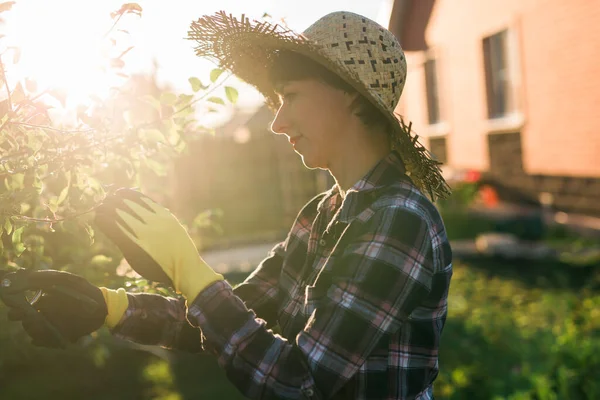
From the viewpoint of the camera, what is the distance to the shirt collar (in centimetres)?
214

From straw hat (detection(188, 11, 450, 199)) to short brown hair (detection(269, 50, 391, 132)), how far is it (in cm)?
5

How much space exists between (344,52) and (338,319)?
83 cm

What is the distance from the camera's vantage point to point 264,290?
2535mm

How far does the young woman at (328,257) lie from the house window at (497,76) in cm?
1040

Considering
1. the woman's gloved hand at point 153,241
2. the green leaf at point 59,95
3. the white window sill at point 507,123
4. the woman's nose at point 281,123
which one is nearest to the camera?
the green leaf at point 59,95

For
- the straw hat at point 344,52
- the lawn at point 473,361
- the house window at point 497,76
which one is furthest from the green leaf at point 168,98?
the house window at point 497,76

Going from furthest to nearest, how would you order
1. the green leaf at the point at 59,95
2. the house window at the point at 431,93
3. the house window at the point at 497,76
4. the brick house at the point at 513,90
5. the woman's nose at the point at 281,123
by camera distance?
the house window at the point at 431,93
the house window at the point at 497,76
the brick house at the point at 513,90
the woman's nose at the point at 281,123
the green leaf at the point at 59,95

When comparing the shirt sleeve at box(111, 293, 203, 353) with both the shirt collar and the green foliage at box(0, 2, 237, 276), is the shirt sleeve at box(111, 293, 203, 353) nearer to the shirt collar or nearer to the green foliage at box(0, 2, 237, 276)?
the green foliage at box(0, 2, 237, 276)

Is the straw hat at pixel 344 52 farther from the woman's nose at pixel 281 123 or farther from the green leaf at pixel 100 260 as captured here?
the green leaf at pixel 100 260

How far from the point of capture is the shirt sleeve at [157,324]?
7.43ft

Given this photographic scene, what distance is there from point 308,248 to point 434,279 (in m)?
0.49

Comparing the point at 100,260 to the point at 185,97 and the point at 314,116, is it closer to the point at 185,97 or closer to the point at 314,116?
the point at 185,97


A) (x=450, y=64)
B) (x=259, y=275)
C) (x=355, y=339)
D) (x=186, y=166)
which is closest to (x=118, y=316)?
(x=259, y=275)

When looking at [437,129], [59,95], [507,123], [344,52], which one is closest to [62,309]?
[59,95]
